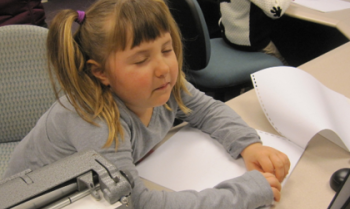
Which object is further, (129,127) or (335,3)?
(335,3)

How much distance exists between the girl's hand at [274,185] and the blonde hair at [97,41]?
34 centimetres

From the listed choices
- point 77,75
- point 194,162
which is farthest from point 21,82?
point 194,162

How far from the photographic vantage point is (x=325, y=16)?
58.5 inches

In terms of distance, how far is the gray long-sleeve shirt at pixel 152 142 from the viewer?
0.57 metres

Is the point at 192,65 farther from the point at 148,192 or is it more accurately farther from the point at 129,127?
the point at 148,192

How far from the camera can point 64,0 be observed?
4211 mm

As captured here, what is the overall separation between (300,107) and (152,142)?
409mm

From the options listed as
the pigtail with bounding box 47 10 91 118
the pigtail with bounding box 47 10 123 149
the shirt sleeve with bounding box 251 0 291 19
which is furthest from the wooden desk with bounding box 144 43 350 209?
the shirt sleeve with bounding box 251 0 291 19

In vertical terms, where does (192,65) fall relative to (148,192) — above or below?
Answer: below

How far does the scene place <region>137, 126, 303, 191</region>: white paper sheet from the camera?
2.10 feet

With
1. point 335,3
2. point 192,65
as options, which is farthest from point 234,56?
point 335,3

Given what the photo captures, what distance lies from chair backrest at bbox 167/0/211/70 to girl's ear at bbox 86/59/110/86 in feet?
2.19

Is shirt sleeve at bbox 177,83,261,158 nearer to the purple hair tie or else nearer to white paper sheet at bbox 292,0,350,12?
the purple hair tie

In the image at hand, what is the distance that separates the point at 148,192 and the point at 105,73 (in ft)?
1.02
